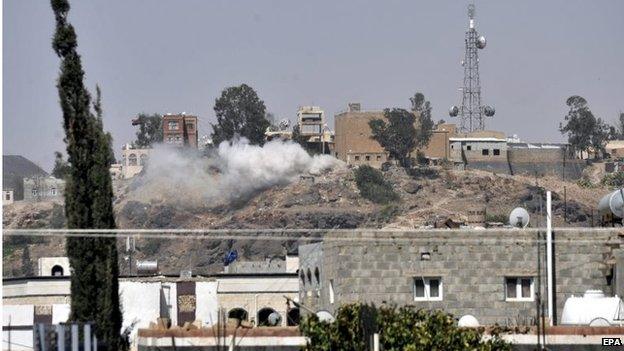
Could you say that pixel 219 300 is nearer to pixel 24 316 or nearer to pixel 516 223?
pixel 24 316

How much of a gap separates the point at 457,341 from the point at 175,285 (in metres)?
32.2

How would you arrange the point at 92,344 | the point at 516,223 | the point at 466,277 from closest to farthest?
the point at 92,344 < the point at 466,277 < the point at 516,223

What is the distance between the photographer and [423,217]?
197 metres

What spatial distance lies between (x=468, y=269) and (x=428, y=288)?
3.46 feet

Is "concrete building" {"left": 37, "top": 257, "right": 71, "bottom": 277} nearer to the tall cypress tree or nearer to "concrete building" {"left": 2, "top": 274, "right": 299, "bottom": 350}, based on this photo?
"concrete building" {"left": 2, "top": 274, "right": 299, "bottom": 350}

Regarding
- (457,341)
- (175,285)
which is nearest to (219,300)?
(175,285)

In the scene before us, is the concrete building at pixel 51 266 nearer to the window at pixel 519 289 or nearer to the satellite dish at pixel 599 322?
the window at pixel 519 289

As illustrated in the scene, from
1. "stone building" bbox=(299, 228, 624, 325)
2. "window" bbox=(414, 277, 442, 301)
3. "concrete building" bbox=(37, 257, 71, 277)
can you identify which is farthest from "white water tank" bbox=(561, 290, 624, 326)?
"concrete building" bbox=(37, 257, 71, 277)

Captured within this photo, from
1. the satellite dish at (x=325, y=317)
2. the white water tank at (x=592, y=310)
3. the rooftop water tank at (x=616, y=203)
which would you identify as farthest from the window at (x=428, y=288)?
the satellite dish at (x=325, y=317)

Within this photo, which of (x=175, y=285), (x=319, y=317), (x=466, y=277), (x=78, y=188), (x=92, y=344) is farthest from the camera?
(x=175, y=285)

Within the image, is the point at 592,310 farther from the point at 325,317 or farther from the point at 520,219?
the point at 520,219

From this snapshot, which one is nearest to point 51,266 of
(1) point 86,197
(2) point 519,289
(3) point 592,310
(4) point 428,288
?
(4) point 428,288

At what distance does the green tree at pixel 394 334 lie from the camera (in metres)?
35.2

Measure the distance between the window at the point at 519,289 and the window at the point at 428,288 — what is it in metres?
1.62
